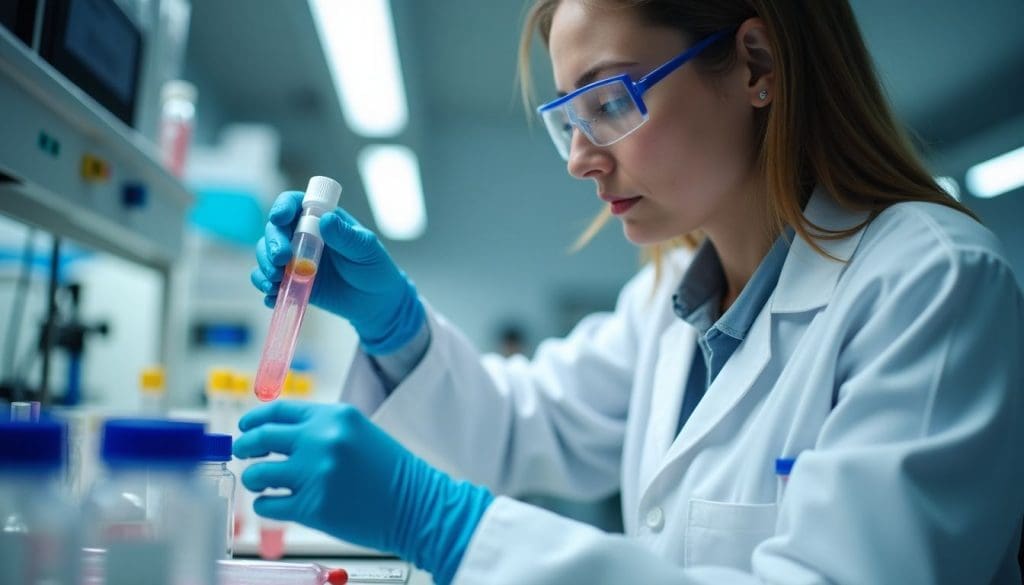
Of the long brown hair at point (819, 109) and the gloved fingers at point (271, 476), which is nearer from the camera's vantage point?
the gloved fingers at point (271, 476)

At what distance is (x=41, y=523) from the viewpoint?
1.76ft

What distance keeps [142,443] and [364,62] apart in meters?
2.91

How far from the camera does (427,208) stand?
625 centimetres

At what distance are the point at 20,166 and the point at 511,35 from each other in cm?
371

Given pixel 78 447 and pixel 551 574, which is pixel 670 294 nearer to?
pixel 551 574

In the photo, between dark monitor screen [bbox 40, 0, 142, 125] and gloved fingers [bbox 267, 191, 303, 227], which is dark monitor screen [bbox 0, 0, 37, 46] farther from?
gloved fingers [bbox 267, 191, 303, 227]

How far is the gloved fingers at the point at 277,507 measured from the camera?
0.80 m

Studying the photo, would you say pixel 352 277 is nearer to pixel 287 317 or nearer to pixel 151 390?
pixel 287 317

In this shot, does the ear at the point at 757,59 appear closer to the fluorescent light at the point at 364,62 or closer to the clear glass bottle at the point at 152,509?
the clear glass bottle at the point at 152,509

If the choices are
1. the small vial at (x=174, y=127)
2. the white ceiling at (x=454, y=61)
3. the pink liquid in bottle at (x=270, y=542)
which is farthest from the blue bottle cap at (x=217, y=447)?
the white ceiling at (x=454, y=61)

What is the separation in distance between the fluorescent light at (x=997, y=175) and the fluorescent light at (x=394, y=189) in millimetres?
3729

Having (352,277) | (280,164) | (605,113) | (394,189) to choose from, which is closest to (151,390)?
(352,277)

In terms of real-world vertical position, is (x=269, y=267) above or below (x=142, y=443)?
above

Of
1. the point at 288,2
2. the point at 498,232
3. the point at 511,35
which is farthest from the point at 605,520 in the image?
the point at 288,2
